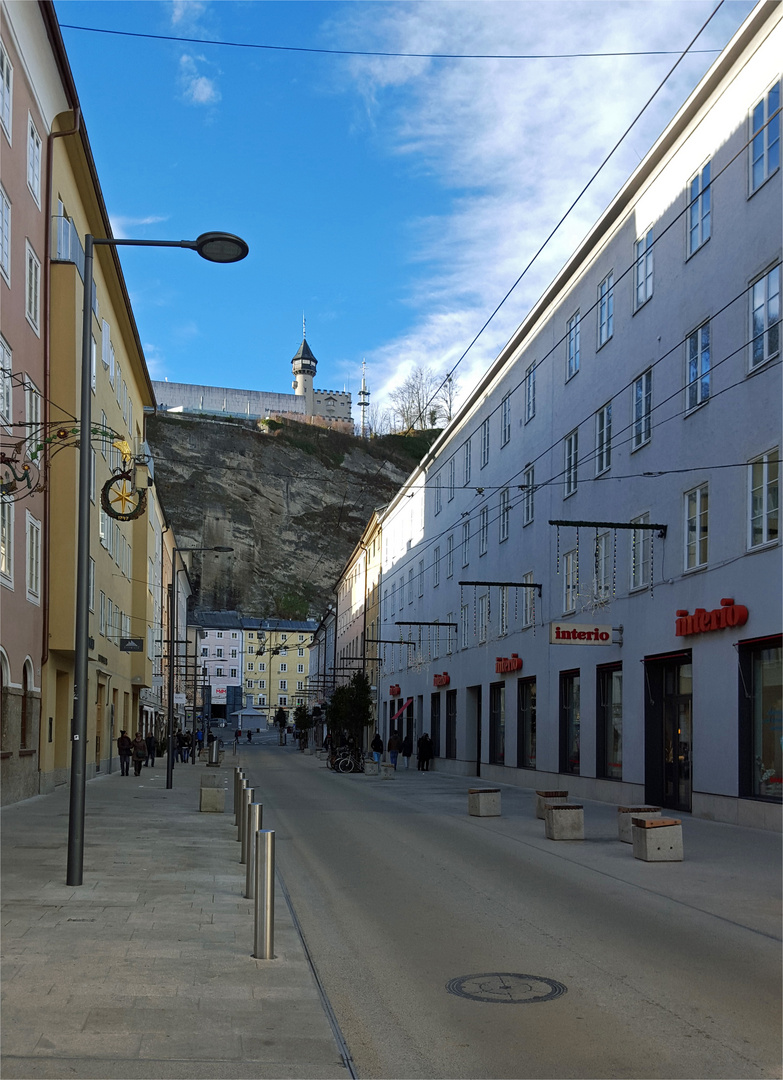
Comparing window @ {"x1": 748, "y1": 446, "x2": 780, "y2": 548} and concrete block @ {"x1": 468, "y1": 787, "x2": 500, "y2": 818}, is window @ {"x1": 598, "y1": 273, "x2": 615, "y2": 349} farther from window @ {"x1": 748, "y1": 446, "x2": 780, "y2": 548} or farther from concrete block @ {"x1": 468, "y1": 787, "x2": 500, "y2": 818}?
concrete block @ {"x1": 468, "y1": 787, "x2": 500, "y2": 818}

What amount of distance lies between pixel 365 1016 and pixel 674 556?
55.6 feet

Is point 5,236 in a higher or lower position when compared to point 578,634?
higher

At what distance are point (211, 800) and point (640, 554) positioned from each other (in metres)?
10.6

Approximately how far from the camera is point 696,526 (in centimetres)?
2139

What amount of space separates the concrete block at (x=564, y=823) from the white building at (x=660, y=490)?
3485 mm

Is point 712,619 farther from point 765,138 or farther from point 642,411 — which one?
point 765,138

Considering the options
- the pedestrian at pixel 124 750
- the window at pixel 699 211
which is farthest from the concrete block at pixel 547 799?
the pedestrian at pixel 124 750

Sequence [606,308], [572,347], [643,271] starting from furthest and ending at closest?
[572,347] < [606,308] < [643,271]

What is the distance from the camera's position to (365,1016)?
646cm

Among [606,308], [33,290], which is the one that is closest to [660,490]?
[606,308]

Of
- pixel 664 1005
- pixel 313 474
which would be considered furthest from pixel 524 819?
pixel 313 474

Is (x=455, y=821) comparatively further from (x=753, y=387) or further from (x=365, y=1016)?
(x=365, y=1016)

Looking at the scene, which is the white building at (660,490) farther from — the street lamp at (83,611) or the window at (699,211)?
the street lamp at (83,611)

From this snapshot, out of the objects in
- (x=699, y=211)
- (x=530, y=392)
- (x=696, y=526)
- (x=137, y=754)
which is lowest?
(x=137, y=754)
